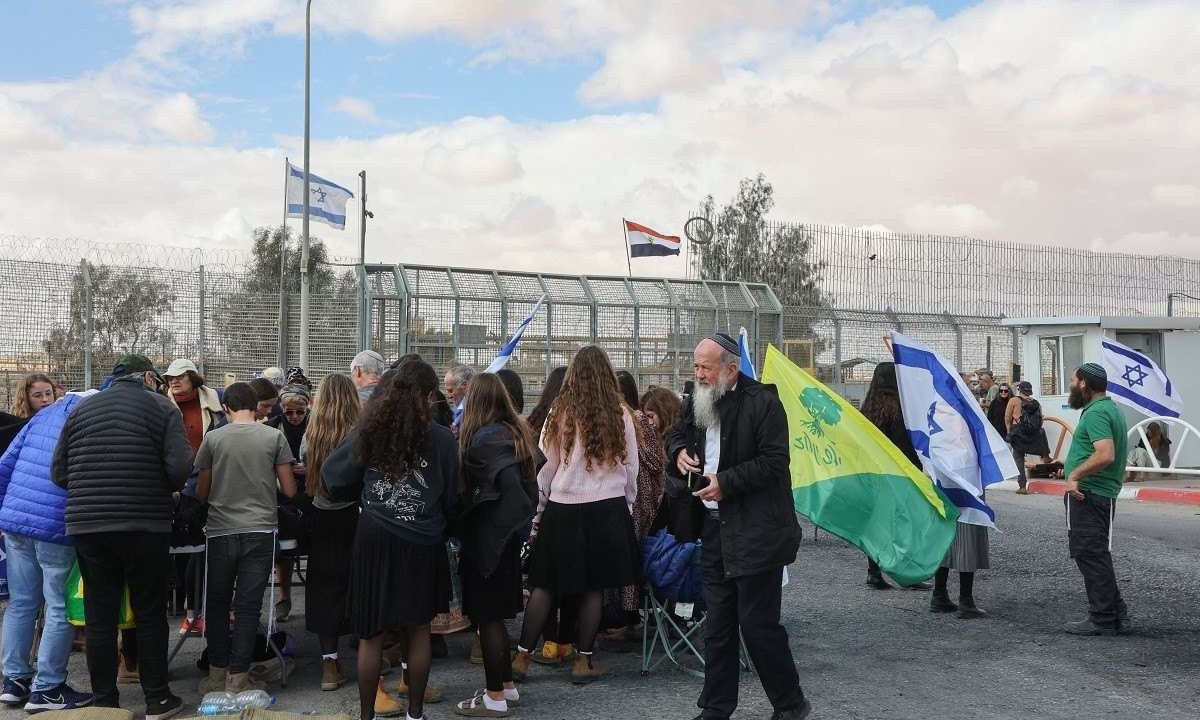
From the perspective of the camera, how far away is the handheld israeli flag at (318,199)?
21.3 metres

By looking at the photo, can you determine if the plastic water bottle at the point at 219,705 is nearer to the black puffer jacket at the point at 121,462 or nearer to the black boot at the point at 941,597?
the black puffer jacket at the point at 121,462

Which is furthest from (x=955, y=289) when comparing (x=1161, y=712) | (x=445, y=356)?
(x=1161, y=712)

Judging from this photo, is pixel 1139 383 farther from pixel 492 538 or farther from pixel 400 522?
pixel 400 522

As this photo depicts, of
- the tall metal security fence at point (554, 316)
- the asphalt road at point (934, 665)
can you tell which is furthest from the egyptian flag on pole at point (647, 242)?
the asphalt road at point (934, 665)

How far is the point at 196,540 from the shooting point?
6406 millimetres

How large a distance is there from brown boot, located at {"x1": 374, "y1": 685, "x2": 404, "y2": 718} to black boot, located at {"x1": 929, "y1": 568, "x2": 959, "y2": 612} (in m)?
4.23

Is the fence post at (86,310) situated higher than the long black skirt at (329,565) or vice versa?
the fence post at (86,310)

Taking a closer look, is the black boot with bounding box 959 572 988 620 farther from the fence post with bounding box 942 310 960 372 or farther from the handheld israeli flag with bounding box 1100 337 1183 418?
→ the fence post with bounding box 942 310 960 372

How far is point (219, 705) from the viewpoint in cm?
579

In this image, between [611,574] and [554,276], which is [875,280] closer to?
[554,276]

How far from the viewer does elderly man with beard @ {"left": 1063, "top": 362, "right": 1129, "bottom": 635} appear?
24.5ft

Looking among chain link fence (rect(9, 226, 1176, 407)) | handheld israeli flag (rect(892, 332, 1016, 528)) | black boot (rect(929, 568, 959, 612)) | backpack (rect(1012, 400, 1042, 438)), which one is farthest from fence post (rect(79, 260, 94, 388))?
backpack (rect(1012, 400, 1042, 438))

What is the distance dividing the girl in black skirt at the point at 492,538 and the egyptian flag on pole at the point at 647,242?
15.4 m

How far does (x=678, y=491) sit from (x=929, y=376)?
311cm
